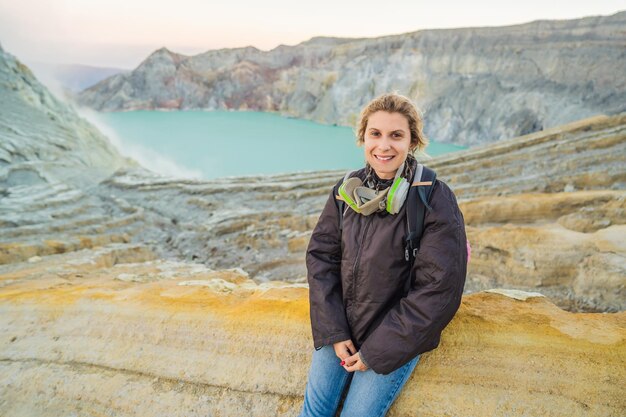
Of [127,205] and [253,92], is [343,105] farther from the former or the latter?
[127,205]

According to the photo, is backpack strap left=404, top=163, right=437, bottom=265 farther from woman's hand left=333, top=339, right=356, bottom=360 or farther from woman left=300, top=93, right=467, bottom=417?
woman's hand left=333, top=339, right=356, bottom=360

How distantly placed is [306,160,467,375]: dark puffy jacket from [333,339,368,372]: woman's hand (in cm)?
4

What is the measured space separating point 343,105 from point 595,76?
78.4ft

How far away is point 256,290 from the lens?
3529 millimetres

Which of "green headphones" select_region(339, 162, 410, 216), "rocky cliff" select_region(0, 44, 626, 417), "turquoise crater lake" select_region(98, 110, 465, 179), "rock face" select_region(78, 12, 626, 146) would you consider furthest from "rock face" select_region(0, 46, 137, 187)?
"rock face" select_region(78, 12, 626, 146)

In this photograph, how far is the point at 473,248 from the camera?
6266 millimetres

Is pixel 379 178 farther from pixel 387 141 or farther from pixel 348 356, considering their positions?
pixel 348 356

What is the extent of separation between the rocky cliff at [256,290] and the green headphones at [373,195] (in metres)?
0.97

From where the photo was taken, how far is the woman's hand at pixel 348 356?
6.24ft

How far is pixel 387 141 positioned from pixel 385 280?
2.42ft

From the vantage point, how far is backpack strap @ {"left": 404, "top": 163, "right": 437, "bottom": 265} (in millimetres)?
1895

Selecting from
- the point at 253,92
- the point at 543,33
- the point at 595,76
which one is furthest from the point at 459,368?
the point at 253,92

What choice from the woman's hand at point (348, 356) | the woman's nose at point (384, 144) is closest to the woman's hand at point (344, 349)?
the woman's hand at point (348, 356)

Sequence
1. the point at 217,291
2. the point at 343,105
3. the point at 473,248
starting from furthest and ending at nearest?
the point at 343,105, the point at 473,248, the point at 217,291
